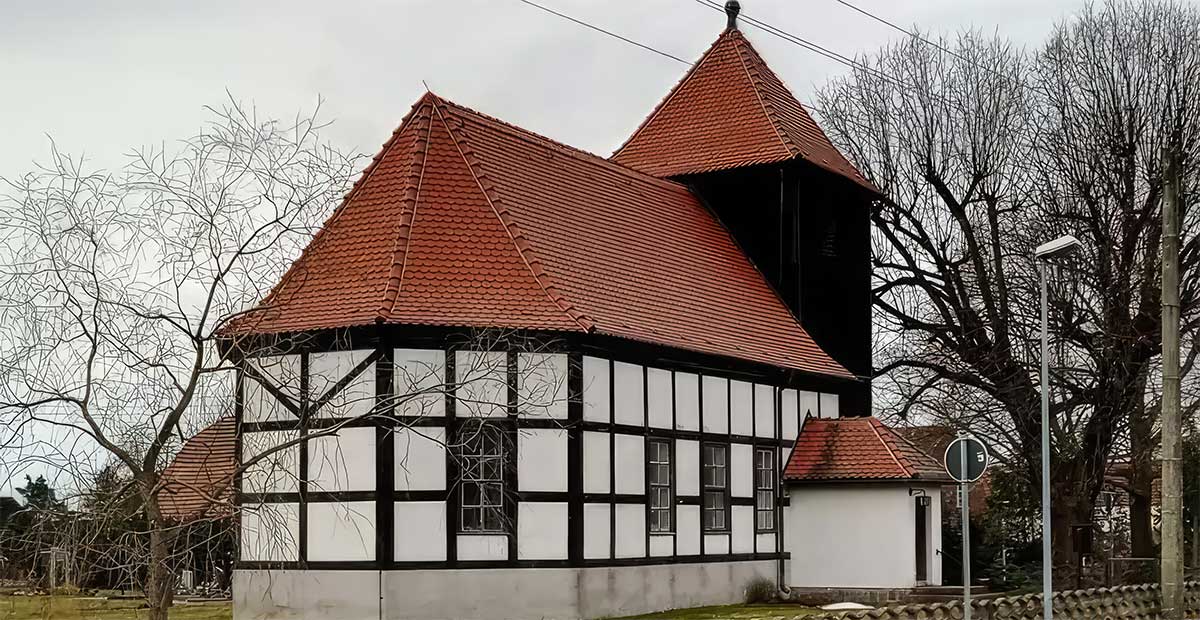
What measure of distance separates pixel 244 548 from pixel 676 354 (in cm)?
772

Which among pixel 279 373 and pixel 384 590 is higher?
pixel 279 373

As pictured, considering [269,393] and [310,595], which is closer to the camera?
[269,393]

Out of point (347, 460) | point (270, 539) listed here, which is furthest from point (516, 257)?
point (270, 539)

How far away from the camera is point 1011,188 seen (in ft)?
120

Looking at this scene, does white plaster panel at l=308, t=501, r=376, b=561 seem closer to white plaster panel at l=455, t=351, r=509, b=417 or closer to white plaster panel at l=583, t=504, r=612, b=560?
white plaster panel at l=455, t=351, r=509, b=417

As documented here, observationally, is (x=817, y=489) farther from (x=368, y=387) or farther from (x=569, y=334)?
(x=368, y=387)

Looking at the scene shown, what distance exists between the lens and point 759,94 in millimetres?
34219

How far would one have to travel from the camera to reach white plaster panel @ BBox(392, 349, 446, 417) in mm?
23188

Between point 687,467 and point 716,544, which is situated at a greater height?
point 687,467

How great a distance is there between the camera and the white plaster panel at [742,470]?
93.6ft

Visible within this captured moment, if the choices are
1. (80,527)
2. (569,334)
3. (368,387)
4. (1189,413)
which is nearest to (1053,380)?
(1189,413)

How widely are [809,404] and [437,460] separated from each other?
10171 millimetres

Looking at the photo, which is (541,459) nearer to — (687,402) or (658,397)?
(658,397)

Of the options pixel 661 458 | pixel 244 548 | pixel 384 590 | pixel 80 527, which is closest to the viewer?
pixel 80 527
